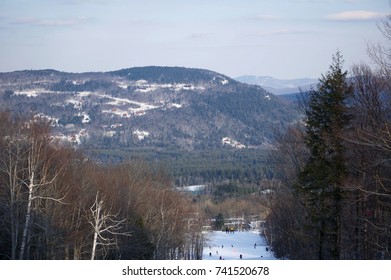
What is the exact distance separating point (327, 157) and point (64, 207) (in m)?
8.90

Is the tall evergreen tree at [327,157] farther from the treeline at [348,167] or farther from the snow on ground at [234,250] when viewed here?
the snow on ground at [234,250]

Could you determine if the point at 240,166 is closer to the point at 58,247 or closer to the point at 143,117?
the point at 143,117

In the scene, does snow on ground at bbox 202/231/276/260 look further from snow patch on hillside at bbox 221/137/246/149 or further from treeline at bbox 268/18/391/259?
snow patch on hillside at bbox 221/137/246/149

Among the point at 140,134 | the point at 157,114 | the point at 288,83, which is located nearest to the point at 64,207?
the point at 288,83


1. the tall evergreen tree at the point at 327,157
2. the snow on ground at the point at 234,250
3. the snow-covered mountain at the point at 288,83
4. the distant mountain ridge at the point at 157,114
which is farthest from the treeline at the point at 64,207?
the distant mountain ridge at the point at 157,114

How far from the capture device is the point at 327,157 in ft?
60.5

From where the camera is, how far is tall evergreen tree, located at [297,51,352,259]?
18.0 m

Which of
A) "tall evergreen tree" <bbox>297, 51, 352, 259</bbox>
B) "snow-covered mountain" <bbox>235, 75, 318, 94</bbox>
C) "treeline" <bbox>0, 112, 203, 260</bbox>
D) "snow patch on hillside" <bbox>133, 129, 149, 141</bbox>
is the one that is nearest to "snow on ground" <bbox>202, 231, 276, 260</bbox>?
"treeline" <bbox>0, 112, 203, 260</bbox>

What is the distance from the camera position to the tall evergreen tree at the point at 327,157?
59.2 ft

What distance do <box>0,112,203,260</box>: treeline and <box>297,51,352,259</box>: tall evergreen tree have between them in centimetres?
563

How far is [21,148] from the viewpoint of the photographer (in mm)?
20219

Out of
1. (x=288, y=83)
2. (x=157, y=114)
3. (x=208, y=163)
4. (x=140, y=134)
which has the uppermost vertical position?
(x=288, y=83)

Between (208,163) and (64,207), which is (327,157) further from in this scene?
(208,163)
